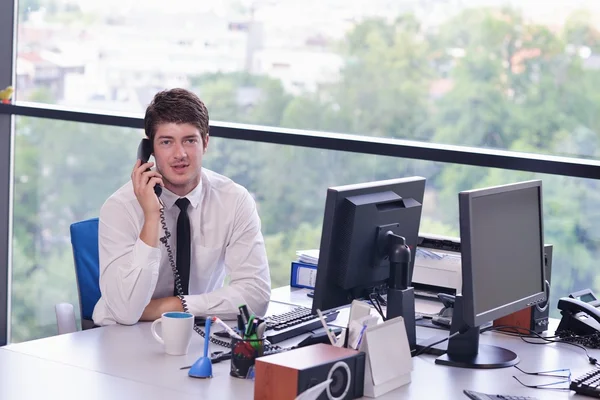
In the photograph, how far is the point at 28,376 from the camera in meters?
2.03

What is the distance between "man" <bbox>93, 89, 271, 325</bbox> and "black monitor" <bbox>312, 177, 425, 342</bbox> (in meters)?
0.51

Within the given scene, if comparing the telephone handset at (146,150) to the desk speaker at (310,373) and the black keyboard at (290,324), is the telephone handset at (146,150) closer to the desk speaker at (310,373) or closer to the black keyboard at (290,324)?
the black keyboard at (290,324)

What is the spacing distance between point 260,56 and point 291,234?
0.81 m

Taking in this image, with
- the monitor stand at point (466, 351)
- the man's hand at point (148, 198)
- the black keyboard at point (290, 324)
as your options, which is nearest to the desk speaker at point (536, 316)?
the monitor stand at point (466, 351)

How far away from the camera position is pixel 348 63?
3.70 metres

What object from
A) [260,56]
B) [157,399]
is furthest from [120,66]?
[157,399]

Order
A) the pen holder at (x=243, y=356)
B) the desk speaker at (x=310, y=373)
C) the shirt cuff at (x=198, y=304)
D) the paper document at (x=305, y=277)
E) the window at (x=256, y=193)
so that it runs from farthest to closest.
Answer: the window at (x=256, y=193) → the paper document at (x=305, y=277) → the shirt cuff at (x=198, y=304) → the pen holder at (x=243, y=356) → the desk speaker at (x=310, y=373)

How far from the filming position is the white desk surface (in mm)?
1956

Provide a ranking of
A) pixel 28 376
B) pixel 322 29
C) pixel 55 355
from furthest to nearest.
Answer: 1. pixel 322 29
2. pixel 55 355
3. pixel 28 376

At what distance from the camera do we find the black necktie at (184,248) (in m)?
2.79

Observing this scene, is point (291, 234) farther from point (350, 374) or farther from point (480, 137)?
point (350, 374)

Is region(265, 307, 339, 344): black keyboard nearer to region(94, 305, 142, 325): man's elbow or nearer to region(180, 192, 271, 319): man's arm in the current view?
region(180, 192, 271, 319): man's arm

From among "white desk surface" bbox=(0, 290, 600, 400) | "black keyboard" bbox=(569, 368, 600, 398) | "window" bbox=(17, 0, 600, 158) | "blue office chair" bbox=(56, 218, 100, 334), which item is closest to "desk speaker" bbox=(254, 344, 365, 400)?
"white desk surface" bbox=(0, 290, 600, 400)

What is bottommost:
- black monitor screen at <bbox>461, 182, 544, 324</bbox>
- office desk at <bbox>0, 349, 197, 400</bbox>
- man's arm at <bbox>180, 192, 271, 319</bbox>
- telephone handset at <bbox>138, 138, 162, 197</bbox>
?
office desk at <bbox>0, 349, 197, 400</bbox>
